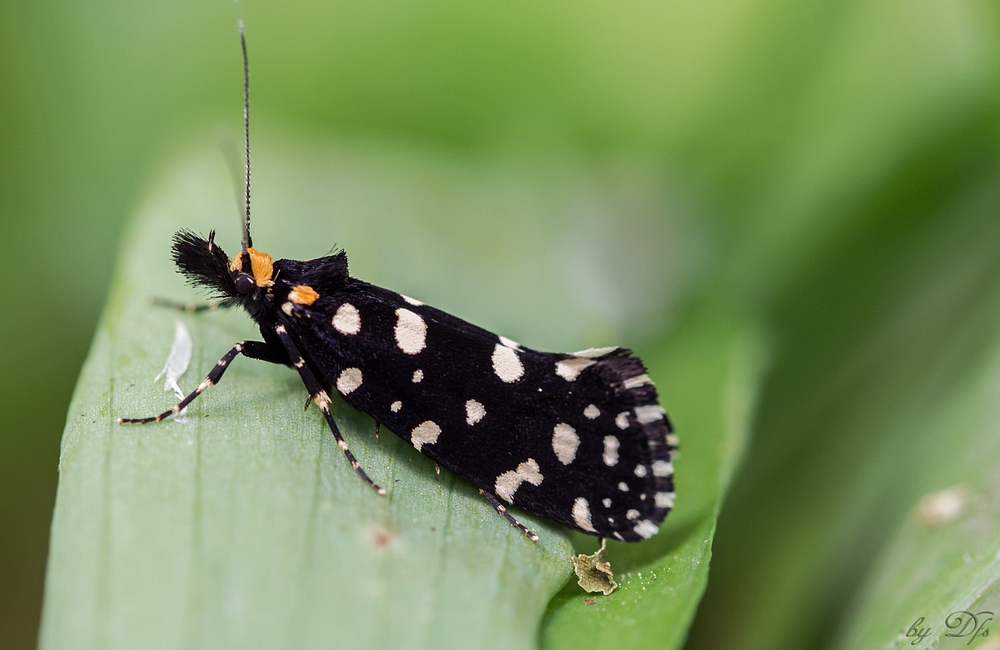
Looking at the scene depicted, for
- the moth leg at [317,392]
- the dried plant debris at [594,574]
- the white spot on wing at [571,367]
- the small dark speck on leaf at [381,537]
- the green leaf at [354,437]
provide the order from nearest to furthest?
the green leaf at [354,437] < the small dark speck on leaf at [381,537] < the dried plant debris at [594,574] < the moth leg at [317,392] < the white spot on wing at [571,367]

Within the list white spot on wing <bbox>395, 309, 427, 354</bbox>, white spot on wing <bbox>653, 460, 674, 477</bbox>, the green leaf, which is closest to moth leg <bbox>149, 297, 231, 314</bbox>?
the green leaf

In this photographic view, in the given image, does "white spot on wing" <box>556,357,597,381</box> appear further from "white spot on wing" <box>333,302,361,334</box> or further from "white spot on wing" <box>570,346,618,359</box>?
"white spot on wing" <box>333,302,361,334</box>

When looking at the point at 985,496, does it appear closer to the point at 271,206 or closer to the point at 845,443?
the point at 845,443

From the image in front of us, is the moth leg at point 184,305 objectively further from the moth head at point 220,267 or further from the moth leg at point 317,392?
the moth leg at point 317,392

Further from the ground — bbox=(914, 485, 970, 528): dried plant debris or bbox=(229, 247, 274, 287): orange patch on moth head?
bbox=(229, 247, 274, 287): orange patch on moth head

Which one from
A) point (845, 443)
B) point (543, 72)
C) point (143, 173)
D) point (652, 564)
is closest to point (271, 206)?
point (143, 173)

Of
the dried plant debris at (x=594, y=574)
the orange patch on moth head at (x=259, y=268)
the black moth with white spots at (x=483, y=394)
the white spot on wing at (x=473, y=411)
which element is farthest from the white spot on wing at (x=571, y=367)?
the orange patch on moth head at (x=259, y=268)
